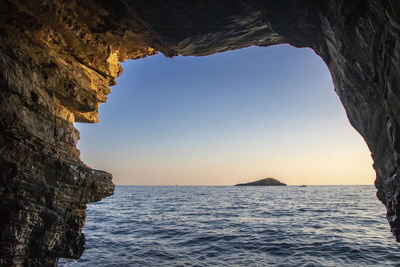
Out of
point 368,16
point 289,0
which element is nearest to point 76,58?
point 289,0

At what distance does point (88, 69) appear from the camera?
10484 millimetres

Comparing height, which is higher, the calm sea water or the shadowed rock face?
the shadowed rock face

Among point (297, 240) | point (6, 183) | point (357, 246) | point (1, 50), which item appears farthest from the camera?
point (297, 240)

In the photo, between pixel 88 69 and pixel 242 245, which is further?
pixel 242 245

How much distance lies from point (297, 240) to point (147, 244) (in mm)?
9764

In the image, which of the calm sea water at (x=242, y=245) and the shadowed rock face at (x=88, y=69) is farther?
the calm sea water at (x=242, y=245)

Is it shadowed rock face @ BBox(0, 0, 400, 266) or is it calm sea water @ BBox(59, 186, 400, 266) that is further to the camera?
calm sea water @ BBox(59, 186, 400, 266)

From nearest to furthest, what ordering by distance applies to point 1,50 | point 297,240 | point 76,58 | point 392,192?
point 1,50 → point 392,192 → point 76,58 → point 297,240

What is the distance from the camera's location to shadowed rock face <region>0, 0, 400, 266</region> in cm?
585

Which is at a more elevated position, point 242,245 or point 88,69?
point 88,69

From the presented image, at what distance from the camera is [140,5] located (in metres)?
8.19

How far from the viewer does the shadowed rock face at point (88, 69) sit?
19.2 feet

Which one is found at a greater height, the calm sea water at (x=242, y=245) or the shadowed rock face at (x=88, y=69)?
the shadowed rock face at (x=88, y=69)

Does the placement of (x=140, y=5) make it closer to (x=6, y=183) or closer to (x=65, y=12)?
(x=65, y=12)
